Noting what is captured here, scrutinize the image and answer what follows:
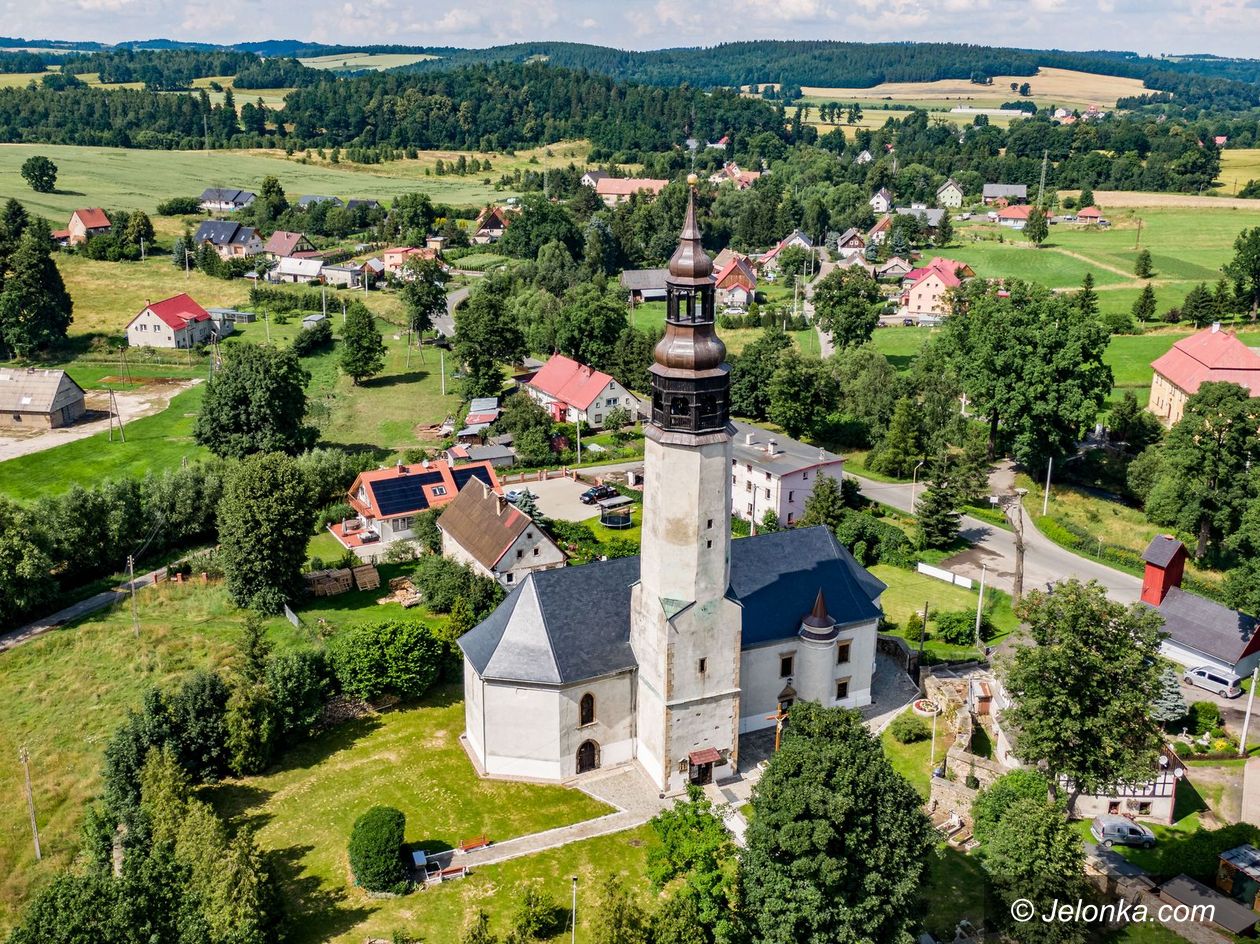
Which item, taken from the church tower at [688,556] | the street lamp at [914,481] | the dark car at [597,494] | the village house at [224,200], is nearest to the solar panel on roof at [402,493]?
the dark car at [597,494]

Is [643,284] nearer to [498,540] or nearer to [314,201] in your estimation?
[314,201]

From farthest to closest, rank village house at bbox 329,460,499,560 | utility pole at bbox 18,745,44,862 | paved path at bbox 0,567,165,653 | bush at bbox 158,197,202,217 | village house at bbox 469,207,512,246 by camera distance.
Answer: village house at bbox 469,207,512,246
bush at bbox 158,197,202,217
village house at bbox 329,460,499,560
paved path at bbox 0,567,165,653
utility pole at bbox 18,745,44,862

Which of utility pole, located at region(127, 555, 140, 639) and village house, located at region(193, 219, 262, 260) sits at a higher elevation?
village house, located at region(193, 219, 262, 260)

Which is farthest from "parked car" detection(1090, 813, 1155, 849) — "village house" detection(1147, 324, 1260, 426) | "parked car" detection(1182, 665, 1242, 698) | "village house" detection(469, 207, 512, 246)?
"village house" detection(469, 207, 512, 246)

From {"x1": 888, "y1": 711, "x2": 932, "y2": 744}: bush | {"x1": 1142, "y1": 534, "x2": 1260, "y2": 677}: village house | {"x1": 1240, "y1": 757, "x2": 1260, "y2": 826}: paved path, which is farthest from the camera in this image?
{"x1": 1142, "y1": 534, "x2": 1260, "y2": 677}: village house

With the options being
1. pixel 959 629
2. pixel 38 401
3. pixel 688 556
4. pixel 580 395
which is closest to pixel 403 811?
pixel 688 556

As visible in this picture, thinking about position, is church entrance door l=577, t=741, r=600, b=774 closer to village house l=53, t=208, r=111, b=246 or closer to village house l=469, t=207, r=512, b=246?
village house l=469, t=207, r=512, b=246

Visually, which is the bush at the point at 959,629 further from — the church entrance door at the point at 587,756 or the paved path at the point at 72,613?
the paved path at the point at 72,613

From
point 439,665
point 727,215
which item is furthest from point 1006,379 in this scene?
point 727,215
